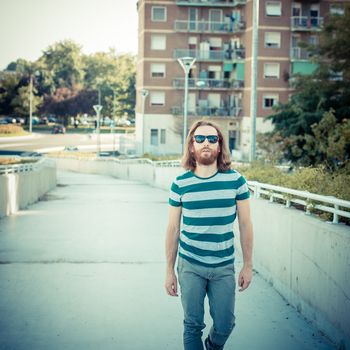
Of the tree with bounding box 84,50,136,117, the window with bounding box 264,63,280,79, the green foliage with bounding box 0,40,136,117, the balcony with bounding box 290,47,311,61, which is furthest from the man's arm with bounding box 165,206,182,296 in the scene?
the tree with bounding box 84,50,136,117

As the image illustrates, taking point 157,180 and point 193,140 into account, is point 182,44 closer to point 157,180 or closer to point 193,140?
point 157,180

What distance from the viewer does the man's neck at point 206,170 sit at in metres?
4.57

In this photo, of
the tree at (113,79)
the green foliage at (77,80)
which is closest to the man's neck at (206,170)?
the green foliage at (77,80)

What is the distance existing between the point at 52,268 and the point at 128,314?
8.57 ft

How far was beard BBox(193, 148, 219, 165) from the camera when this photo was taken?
4547mm

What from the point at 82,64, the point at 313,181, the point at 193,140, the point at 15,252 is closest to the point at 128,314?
the point at 193,140

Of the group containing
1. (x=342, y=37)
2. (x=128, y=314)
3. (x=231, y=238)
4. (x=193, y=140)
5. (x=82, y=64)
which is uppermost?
(x=82, y=64)

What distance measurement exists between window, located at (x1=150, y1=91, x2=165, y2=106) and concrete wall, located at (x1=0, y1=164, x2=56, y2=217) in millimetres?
36995

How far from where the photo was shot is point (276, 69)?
56375 mm

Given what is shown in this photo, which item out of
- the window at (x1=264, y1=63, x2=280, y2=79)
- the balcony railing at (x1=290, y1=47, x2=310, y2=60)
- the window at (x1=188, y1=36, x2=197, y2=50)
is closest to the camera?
the window at (x1=264, y1=63, x2=280, y2=79)

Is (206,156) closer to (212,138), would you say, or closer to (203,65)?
(212,138)

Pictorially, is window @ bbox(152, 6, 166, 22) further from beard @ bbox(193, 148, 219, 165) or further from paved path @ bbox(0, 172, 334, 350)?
beard @ bbox(193, 148, 219, 165)

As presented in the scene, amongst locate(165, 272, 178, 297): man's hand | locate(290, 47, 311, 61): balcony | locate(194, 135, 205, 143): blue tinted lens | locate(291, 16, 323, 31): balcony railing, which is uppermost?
locate(291, 16, 323, 31): balcony railing

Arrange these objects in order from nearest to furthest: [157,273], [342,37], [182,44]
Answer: [157,273]
[342,37]
[182,44]
